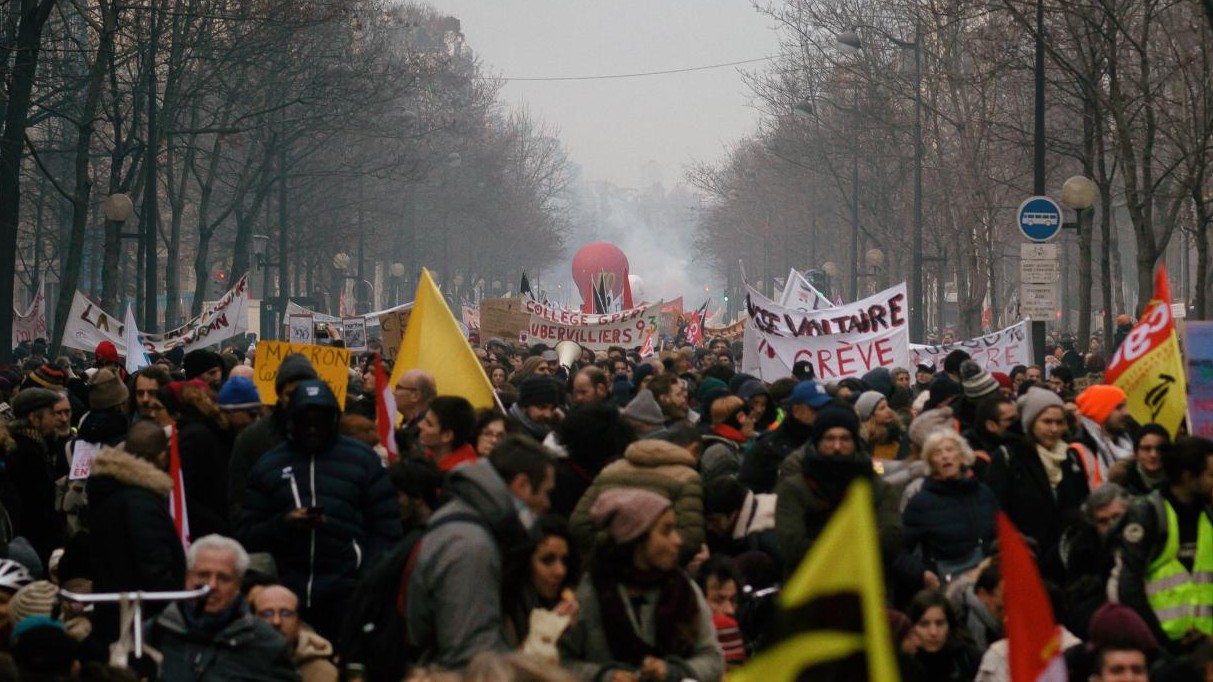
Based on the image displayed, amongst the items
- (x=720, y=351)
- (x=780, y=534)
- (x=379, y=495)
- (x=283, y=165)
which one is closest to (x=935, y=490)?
(x=780, y=534)

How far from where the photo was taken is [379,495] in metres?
7.85

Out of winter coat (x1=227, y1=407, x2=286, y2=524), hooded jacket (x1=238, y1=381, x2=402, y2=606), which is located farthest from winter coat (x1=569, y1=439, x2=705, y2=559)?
winter coat (x1=227, y1=407, x2=286, y2=524)

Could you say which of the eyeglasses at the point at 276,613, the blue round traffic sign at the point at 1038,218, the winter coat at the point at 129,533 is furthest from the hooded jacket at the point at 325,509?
the blue round traffic sign at the point at 1038,218

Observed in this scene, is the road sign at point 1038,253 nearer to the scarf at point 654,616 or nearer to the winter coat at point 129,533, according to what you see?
the winter coat at point 129,533

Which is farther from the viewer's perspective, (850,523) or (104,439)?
(104,439)

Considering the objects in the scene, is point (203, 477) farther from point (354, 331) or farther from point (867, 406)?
point (354, 331)

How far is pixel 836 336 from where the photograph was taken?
19.7m

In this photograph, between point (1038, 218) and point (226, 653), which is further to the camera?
point (1038, 218)

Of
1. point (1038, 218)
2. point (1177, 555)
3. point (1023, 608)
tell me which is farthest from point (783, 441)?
point (1038, 218)

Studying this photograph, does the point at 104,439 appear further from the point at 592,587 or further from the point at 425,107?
the point at 425,107

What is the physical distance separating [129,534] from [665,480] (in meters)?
2.00

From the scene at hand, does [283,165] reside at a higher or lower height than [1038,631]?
higher

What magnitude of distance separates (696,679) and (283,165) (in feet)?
133

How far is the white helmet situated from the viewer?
25.0 feet
